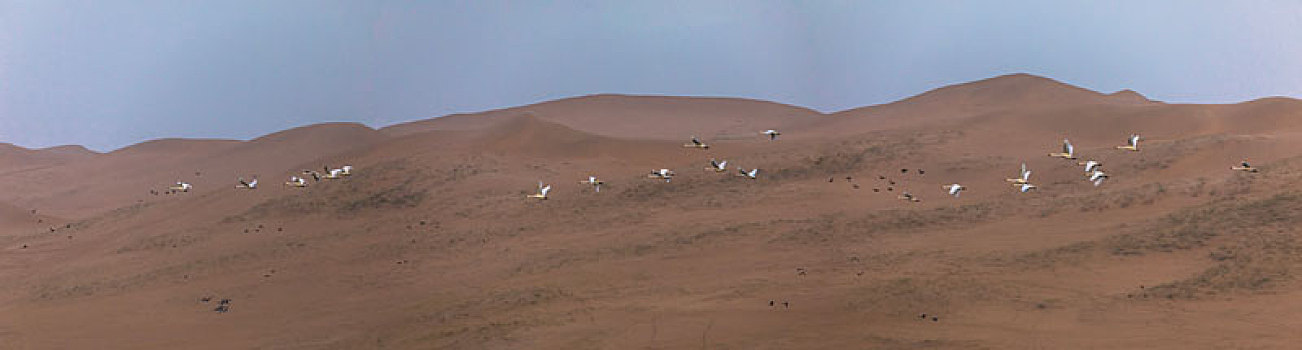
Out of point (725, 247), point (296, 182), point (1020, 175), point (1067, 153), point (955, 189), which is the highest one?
point (1067, 153)

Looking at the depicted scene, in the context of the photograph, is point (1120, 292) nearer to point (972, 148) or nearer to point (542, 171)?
point (972, 148)

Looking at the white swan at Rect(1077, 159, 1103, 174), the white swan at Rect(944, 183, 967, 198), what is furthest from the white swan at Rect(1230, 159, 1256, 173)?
the white swan at Rect(944, 183, 967, 198)

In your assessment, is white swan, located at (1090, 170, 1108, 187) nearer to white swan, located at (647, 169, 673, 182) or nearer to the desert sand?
the desert sand

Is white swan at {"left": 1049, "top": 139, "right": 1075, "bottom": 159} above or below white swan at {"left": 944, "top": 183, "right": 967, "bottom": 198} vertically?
above

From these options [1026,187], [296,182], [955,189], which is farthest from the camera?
[296,182]

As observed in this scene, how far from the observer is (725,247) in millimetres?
27188

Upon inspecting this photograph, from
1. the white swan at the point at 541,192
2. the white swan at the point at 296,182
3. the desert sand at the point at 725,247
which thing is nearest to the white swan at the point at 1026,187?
the desert sand at the point at 725,247

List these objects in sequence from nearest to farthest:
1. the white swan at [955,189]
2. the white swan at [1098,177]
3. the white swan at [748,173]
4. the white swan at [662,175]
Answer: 1. the white swan at [1098,177]
2. the white swan at [955,189]
3. the white swan at [662,175]
4. the white swan at [748,173]

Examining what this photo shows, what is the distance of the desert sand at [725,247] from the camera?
64.8 ft

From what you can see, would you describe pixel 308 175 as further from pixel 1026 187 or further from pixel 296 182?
pixel 1026 187

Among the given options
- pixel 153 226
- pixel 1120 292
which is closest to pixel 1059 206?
pixel 1120 292

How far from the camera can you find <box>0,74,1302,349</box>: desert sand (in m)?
19.8

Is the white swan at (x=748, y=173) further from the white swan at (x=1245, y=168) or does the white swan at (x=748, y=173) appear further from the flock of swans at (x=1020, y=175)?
the white swan at (x=1245, y=168)

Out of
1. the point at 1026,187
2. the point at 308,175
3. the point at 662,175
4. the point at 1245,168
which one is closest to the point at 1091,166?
the point at 1026,187
